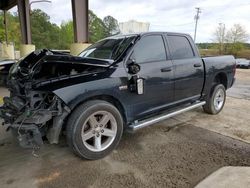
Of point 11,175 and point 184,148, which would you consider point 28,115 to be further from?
point 184,148

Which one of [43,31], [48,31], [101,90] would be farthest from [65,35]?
[101,90]

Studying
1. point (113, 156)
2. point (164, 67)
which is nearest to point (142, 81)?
point (164, 67)

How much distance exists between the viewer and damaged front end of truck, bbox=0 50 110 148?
3102 mm

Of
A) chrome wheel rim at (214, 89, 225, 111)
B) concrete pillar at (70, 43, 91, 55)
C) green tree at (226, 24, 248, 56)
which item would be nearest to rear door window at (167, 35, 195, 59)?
chrome wheel rim at (214, 89, 225, 111)

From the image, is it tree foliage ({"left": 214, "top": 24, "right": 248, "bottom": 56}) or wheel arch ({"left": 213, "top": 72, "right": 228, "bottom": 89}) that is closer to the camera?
wheel arch ({"left": 213, "top": 72, "right": 228, "bottom": 89})

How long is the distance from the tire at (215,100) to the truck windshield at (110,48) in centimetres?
259

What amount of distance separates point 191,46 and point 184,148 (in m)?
2.28

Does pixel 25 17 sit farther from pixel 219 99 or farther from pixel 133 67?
pixel 133 67

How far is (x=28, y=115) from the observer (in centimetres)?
312

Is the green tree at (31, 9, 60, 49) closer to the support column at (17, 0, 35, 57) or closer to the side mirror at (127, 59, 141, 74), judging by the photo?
the support column at (17, 0, 35, 57)

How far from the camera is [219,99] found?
5926mm

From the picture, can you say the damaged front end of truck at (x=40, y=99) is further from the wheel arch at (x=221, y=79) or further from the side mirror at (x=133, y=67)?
the wheel arch at (x=221, y=79)

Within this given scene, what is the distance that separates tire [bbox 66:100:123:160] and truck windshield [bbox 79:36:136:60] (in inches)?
37.3

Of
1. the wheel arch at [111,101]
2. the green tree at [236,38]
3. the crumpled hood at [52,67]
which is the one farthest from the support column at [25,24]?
the green tree at [236,38]
